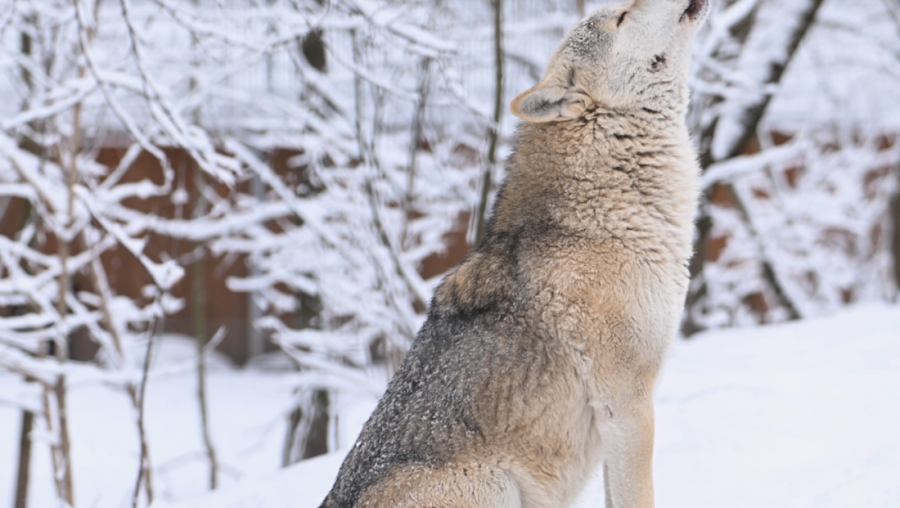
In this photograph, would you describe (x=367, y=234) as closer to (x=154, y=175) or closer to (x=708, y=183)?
(x=708, y=183)

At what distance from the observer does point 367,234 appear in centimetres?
599

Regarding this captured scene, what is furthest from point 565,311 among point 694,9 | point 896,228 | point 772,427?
point 896,228

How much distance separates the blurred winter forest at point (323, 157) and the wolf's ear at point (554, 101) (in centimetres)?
104

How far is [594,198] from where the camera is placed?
9.88 feet

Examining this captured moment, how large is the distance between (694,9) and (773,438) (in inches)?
87.0

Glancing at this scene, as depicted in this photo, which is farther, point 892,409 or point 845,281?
point 845,281

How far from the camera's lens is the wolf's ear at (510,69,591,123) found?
3047 millimetres

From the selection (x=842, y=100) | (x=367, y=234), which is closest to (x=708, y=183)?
(x=367, y=234)

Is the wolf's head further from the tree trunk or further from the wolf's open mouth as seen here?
the tree trunk

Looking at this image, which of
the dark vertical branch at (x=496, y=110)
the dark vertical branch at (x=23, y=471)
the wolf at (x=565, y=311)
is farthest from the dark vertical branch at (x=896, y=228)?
the dark vertical branch at (x=23, y=471)

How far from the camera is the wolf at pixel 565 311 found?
2.78 m

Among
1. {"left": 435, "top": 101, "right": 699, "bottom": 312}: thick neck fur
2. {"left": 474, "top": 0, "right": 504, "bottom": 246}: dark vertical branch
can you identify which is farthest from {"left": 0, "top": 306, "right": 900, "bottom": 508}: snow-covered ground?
{"left": 474, "top": 0, "right": 504, "bottom": 246}: dark vertical branch

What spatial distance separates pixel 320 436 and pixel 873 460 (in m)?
4.39

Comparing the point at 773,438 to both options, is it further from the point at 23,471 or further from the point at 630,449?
the point at 23,471
